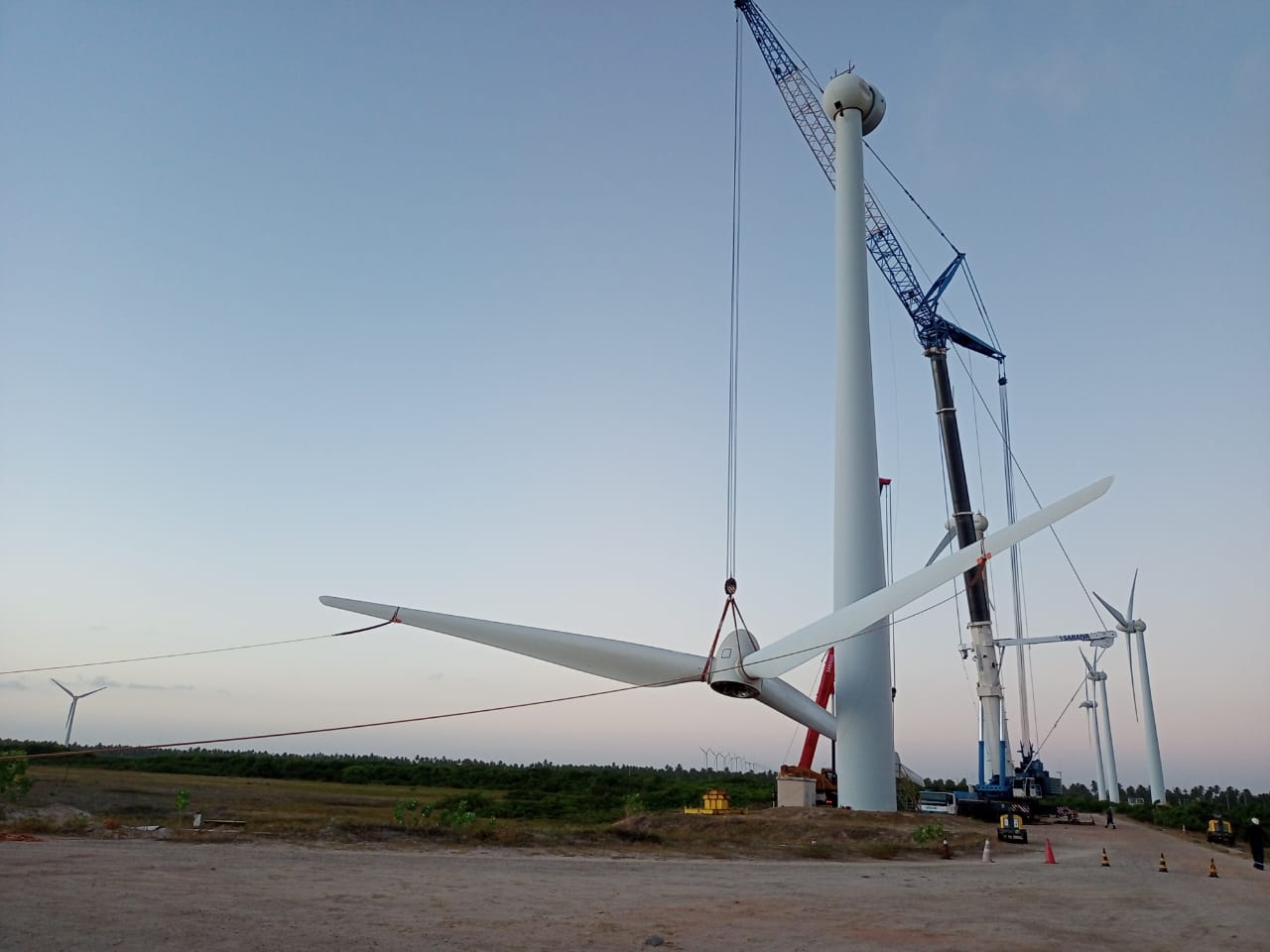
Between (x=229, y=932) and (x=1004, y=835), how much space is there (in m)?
28.3

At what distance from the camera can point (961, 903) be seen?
16.1 m

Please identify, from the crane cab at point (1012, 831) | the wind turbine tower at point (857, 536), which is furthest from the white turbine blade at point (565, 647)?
the crane cab at point (1012, 831)

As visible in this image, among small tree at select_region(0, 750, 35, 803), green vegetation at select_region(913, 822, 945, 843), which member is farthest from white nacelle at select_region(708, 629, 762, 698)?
small tree at select_region(0, 750, 35, 803)

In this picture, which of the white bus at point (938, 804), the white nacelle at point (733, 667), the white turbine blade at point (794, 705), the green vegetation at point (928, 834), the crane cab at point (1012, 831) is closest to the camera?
the white nacelle at point (733, 667)

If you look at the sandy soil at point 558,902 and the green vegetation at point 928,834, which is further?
the green vegetation at point 928,834

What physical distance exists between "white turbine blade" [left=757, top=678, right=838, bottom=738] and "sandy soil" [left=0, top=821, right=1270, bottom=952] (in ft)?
14.7

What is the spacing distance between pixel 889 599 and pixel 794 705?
6.99m

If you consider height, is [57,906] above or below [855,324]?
below

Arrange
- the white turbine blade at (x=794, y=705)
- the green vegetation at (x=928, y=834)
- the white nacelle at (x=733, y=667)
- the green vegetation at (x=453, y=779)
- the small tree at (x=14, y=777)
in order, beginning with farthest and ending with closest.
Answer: the green vegetation at (x=453, y=779), the green vegetation at (x=928, y=834), the small tree at (x=14, y=777), the white turbine blade at (x=794, y=705), the white nacelle at (x=733, y=667)

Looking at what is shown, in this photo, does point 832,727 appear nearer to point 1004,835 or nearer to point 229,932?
point 1004,835

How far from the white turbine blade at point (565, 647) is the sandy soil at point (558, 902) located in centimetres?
458

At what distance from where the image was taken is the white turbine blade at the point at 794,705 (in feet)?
80.8

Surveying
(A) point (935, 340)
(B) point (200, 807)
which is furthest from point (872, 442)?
(B) point (200, 807)

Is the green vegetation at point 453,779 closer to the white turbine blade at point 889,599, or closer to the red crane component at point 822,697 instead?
the red crane component at point 822,697
